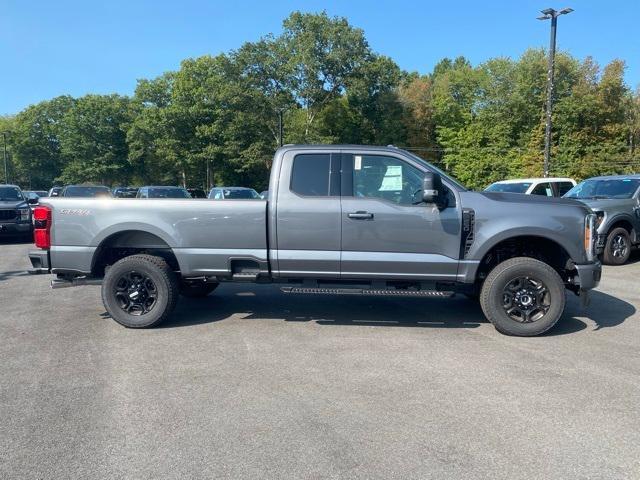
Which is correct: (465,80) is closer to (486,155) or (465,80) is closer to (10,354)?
(486,155)

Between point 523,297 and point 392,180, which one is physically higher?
point 392,180

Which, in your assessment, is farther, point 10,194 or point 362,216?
point 10,194

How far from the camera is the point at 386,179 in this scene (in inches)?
237

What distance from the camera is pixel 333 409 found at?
3.98 m

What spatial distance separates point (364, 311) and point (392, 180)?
6.71 ft

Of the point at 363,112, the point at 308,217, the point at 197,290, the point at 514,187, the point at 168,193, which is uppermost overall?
the point at 363,112

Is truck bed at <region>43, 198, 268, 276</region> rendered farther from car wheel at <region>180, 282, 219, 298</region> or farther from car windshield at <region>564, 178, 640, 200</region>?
car windshield at <region>564, 178, 640, 200</region>

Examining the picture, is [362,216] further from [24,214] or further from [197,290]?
[24,214]

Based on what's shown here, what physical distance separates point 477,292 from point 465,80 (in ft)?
163

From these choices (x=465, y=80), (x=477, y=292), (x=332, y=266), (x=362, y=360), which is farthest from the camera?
(x=465, y=80)

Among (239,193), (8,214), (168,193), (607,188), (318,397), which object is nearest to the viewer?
(318,397)

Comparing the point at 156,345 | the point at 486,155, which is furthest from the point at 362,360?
the point at 486,155

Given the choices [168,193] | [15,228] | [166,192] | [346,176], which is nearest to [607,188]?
[346,176]

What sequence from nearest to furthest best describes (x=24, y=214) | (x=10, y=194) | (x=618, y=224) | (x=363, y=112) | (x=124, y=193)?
(x=618, y=224) < (x=24, y=214) < (x=10, y=194) < (x=124, y=193) < (x=363, y=112)
